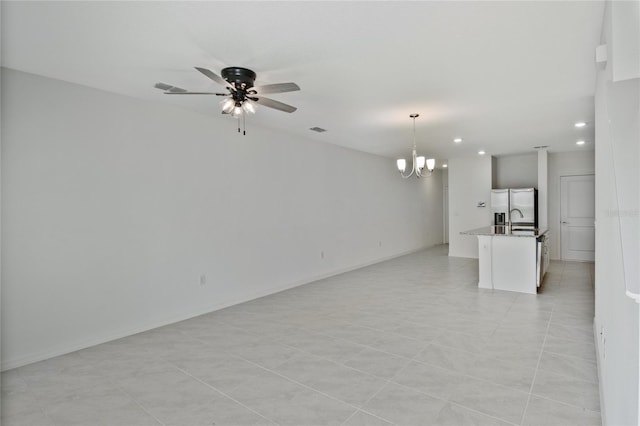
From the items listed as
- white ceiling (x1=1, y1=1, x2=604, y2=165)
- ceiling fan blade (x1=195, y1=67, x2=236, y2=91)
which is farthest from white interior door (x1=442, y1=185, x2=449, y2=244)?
ceiling fan blade (x1=195, y1=67, x2=236, y2=91)

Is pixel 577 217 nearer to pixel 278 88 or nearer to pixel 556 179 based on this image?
pixel 556 179

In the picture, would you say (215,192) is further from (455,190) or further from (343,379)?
(455,190)

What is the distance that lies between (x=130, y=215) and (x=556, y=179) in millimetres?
9123

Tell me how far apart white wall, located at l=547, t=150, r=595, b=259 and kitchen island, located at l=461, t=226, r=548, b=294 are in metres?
3.18

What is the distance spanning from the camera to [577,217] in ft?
26.7

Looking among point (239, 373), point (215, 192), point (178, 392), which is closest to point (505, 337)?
point (239, 373)

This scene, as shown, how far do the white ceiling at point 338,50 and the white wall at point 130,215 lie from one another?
393 mm

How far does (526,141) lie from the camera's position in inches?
269

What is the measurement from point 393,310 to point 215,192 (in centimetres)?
292

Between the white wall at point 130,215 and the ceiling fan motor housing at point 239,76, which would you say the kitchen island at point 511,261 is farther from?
the ceiling fan motor housing at point 239,76

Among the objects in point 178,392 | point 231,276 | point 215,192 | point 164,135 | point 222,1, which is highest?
point 222,1

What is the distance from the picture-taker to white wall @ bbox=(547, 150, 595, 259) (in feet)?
26.7

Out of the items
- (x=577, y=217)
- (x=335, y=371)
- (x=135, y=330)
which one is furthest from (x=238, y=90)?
(x=577, y=217)

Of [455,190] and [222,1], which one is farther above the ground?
[222,1]
